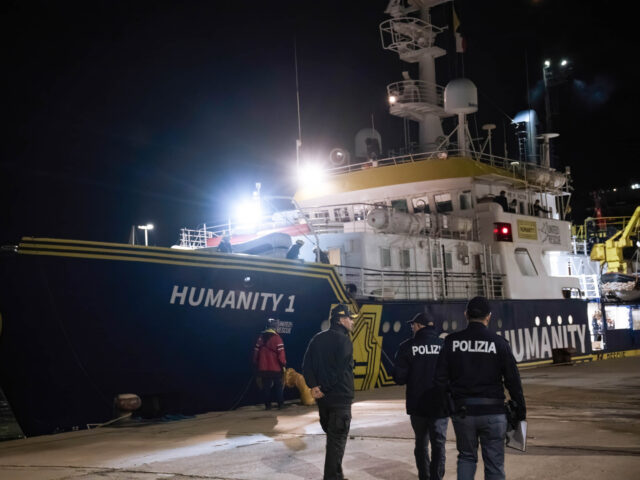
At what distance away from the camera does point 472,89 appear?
21.1 m

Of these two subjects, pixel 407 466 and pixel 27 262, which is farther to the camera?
pixel 27 262

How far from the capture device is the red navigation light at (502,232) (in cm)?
1923

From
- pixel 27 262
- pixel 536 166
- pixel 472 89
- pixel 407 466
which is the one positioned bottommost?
pixel 407 466

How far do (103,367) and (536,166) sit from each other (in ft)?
54.6

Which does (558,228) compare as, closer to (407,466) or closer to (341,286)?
(341,286)

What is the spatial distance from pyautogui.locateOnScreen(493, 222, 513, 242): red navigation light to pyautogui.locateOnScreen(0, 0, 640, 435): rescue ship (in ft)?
0.15

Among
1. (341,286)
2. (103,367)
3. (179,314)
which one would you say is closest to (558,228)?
(341,286)

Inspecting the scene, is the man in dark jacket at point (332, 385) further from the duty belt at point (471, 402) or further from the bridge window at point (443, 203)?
the bridge window at point (443, 203)

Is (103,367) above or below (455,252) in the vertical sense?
below

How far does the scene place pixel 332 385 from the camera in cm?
625

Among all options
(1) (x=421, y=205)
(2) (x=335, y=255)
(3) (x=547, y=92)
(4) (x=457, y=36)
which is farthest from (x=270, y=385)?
(3) (x=547, y=92)

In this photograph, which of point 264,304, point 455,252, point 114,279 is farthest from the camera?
point 455,252

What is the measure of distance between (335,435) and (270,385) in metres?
5.80

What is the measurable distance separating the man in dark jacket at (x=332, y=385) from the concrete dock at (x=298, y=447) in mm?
598
